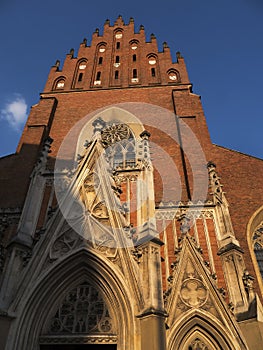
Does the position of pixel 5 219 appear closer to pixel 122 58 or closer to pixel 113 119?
pixel 113 119

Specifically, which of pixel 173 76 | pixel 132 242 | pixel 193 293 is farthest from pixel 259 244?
pixel 173 76

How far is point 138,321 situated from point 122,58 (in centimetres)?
1708

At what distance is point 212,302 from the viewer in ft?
26.6

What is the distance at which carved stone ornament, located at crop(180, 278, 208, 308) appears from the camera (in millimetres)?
8141

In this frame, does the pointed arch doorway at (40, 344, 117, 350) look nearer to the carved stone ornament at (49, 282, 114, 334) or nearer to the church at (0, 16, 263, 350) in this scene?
the church at (0, 16, 263, 350)

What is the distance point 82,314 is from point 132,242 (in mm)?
2110

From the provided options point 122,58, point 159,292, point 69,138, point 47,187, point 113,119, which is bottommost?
point 159,292

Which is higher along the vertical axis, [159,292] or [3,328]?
[159,292]

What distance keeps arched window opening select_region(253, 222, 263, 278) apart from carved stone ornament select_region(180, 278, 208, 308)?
307 centimetres

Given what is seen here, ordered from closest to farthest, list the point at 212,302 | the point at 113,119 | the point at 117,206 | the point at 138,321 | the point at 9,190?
the point at 138,321
the point at 212,302
the point at 117,206
the point at 9,190
the point at 113,119

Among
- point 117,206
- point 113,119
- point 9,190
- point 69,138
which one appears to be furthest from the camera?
point 113,119

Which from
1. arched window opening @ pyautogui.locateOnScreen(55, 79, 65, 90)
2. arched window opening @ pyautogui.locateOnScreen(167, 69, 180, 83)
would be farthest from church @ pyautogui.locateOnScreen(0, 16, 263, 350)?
arched window opening @ pyautogui.locateOnScreen(55, 79, 65, 90)

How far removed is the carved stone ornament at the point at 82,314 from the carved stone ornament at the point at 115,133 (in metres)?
7.65

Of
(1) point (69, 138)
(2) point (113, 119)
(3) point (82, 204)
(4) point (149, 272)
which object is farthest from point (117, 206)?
(2) point (113, 119)
